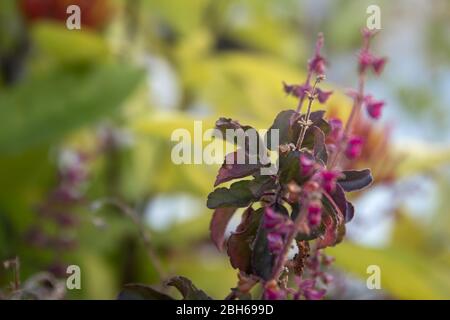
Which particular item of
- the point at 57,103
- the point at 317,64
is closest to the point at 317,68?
the point at 317,64

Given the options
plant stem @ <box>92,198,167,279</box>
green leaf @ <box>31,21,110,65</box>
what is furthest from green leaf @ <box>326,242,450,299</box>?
green leaf @ <box>31,21,110,65</box>

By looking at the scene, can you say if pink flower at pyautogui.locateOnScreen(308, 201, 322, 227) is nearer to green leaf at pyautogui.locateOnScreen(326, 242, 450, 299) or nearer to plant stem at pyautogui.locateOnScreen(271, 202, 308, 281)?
plant stem at pyautogui.locateOnScreen(271, 202, 308, 281)

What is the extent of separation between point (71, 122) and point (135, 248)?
13 cm

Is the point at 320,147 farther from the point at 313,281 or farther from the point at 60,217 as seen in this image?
the point at 60,217

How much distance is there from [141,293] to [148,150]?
39 cm

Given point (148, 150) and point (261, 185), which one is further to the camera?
point (148, 150)

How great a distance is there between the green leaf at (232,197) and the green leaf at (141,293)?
3 cm

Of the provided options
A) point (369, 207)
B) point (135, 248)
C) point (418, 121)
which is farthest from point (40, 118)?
point (418, 121)

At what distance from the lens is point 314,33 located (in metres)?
1.03

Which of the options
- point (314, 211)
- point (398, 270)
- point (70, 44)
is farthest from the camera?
point (70, 44)

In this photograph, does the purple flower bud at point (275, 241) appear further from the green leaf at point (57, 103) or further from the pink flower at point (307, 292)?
the green leaf at point (57, 103)

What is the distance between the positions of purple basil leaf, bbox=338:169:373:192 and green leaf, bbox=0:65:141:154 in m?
0.31

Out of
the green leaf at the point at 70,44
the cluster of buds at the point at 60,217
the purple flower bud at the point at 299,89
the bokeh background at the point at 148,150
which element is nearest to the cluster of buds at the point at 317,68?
the purple flower bud at the point at 299,89

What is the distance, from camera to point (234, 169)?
229mm
